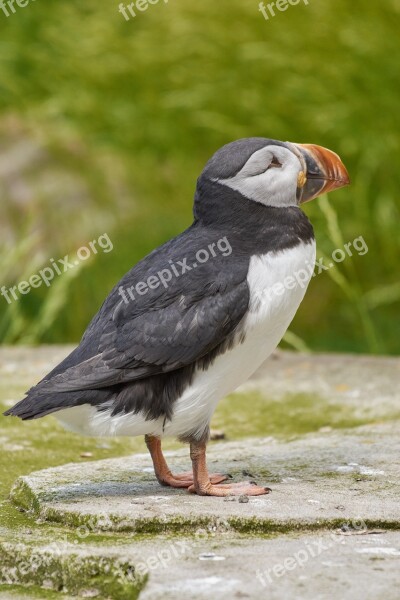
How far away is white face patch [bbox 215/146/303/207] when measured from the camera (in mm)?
3307

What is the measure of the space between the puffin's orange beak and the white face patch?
0.24ft

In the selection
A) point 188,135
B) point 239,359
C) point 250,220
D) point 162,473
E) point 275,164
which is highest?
point 188,135

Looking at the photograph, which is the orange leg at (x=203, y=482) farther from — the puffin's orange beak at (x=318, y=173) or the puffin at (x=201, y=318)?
the puffin's orange beak at (x=318, y=173)

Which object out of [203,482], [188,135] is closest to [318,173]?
[203,482]

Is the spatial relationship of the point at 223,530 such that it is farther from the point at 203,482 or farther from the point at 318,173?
the point at 318,173

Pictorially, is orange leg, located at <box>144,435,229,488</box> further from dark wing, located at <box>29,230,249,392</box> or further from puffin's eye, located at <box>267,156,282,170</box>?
puffin's eye, located at <box>267,156,282,170</box>

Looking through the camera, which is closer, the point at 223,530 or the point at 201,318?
the point at 223,530

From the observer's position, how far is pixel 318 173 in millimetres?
A: 3447

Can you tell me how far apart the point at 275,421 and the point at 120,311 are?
4.56 ft

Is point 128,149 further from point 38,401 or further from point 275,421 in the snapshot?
point 38,401

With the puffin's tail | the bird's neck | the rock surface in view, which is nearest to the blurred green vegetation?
the rock surface

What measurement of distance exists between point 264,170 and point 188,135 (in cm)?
561

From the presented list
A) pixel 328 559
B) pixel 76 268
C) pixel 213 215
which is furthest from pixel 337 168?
pixel 76 268

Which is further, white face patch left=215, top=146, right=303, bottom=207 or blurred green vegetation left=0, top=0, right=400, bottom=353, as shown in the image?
blurred green vegetation left=0, top=0, right=400, bottom=353
